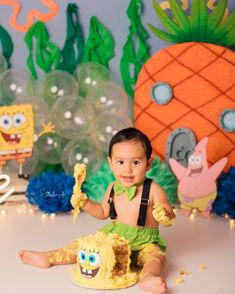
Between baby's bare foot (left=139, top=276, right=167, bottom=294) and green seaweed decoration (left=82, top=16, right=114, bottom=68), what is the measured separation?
1.11 m

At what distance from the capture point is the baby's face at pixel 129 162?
59.8 inches

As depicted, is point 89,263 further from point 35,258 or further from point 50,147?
point 50,147

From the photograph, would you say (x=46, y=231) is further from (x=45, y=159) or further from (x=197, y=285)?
(x=197, y=285)

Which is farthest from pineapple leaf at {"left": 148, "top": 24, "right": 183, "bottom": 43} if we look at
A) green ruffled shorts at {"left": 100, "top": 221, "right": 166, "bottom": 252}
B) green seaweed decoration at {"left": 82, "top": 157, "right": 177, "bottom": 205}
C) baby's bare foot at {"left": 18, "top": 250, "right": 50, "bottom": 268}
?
baby's bare foot at {"left": 18, "top": 250, "right": 50, "bottom": 268}

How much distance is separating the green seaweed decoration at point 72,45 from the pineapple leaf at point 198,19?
422mm

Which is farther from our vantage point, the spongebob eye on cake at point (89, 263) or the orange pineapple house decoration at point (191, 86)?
the orange pineapple house decoration at point (191, 86)

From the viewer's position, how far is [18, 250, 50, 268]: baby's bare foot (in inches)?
60.6

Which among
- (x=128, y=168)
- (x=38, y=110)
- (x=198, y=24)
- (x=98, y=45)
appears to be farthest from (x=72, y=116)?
(x=128, y=168)

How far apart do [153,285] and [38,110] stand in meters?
0.93

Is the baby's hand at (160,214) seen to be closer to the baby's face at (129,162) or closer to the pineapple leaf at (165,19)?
the baby's face at (129,162)

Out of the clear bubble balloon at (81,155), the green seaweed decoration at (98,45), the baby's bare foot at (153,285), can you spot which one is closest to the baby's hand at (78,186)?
the baby's bare foot at (153,285)

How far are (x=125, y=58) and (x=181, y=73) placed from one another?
0.24 metres

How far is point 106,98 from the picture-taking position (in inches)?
87.2

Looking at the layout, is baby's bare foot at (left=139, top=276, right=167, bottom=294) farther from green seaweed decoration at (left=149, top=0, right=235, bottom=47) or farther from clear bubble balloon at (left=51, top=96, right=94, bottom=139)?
green seaweed decoration at (left=149, top=0, right=235, bottom=47)
